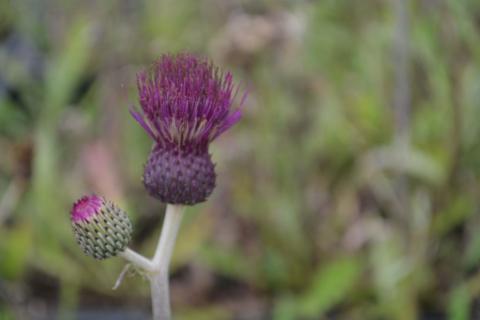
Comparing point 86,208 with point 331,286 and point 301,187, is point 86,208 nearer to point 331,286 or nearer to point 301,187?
point 331,286

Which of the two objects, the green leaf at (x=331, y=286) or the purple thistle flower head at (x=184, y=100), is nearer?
the purple thistle flower head at (x=184, y=100)

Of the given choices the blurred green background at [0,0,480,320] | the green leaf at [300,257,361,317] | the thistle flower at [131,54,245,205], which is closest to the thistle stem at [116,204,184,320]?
the thistle flower at [131,54,245,205]

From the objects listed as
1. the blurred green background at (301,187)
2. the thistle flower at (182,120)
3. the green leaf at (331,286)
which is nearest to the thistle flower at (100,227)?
the thistle flower at (182,120)

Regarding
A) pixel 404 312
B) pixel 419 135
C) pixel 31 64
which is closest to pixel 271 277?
pixel 404 312

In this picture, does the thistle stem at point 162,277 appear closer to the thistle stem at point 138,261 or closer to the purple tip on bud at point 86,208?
the thistle stem at point 138,261

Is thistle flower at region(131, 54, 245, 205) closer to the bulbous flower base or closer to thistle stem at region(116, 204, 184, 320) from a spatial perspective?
the bulbous flower base

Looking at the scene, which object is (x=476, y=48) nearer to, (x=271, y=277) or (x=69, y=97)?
(x=271, y=277)
